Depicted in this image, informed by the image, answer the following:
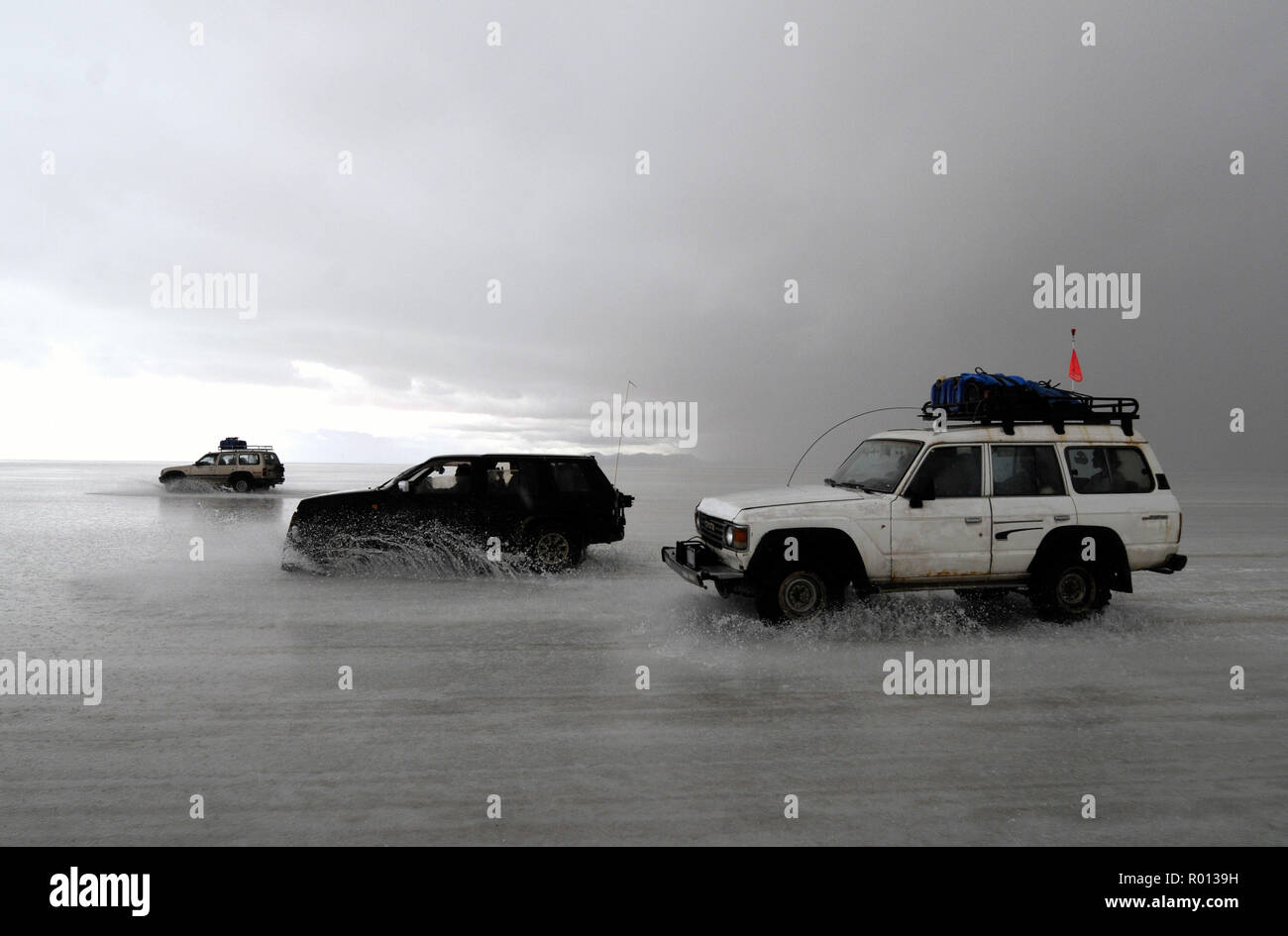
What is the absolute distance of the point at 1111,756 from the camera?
4.38 metres

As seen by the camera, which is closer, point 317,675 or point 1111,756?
point 1111,756

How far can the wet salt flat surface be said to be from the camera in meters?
3.59

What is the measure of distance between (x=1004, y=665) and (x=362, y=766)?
514cm

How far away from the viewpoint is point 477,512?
10672mm

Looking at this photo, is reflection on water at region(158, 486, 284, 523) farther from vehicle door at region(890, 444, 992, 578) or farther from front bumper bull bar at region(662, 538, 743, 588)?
vehicle door at region(890, 444, 992, 578)

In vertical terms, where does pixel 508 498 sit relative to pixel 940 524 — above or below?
above

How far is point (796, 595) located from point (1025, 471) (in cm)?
290

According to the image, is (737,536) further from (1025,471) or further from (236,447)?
(236,447)
